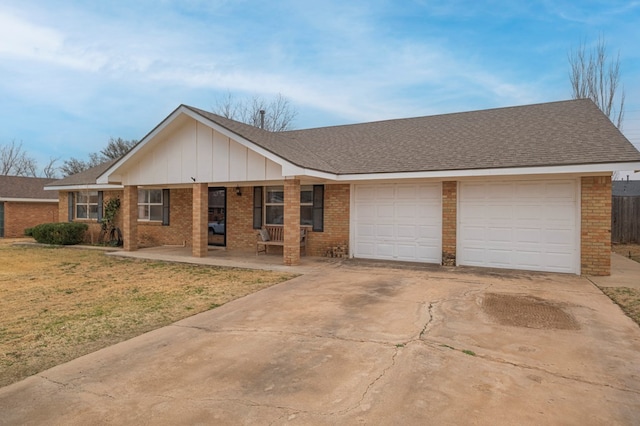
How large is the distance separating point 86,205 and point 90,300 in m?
13.0

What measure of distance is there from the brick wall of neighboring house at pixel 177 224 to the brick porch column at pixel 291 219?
20.1 feet

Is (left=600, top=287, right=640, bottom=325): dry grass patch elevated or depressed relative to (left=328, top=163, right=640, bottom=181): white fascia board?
depressed

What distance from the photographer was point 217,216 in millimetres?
14844

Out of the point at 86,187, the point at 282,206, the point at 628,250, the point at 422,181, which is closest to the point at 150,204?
the point at 86,187

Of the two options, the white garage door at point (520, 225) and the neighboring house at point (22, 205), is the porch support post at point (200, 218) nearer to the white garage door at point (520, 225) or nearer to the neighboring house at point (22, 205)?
the white garage door at point (520, 225)

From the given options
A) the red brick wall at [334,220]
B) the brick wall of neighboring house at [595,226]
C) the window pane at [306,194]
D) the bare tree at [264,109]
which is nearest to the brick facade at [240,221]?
the window pane at [306,194]

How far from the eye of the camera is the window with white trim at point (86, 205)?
58.2 feet

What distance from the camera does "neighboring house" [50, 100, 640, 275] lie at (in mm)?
9133

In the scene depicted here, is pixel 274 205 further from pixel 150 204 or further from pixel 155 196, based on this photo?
pixel 150 204

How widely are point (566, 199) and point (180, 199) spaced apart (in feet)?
42.7

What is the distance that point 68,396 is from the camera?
3402 millimetres

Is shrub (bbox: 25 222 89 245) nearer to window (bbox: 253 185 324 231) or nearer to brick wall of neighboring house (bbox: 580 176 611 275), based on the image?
window (bbox: 253 185 324 231)

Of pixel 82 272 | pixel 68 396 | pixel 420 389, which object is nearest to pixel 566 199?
pixel 420 389

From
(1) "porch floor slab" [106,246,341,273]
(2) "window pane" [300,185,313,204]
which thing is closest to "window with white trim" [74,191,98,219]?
(1) "porch floor slab" [106,246,341,273]
